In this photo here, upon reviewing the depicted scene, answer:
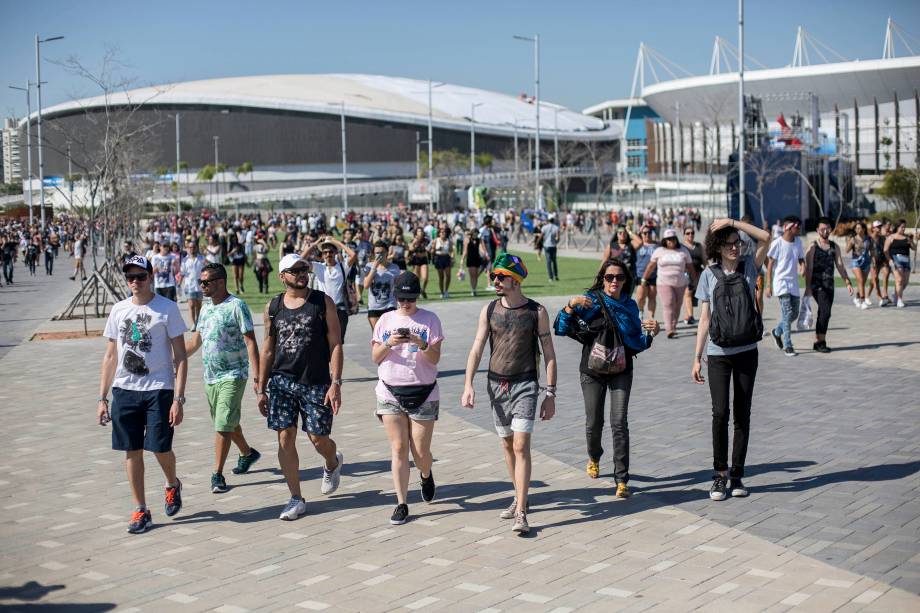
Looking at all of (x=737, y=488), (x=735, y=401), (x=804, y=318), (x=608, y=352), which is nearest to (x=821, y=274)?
(x=804, y=318)

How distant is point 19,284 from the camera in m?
33.7

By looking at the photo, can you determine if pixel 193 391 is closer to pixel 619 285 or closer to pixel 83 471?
pixel 83 471

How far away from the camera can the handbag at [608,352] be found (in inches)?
285

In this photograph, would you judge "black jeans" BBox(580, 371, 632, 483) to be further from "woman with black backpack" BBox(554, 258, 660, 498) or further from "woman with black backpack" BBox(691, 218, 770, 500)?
"woman with black backpack" BBox(691, 218, 770, 500)

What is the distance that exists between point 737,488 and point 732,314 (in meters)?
1.09

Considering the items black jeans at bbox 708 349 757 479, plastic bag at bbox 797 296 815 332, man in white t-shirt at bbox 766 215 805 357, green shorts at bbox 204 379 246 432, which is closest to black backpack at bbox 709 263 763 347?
black jeans at bbox 708 349 757 479

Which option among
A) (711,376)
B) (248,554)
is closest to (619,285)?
(711,376)

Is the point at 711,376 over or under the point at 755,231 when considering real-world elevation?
under

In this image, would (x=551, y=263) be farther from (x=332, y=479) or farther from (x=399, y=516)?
(x=399, y=516)

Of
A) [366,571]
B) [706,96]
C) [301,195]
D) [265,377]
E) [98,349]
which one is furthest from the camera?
[301,195]

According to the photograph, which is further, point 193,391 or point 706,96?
point 706,96

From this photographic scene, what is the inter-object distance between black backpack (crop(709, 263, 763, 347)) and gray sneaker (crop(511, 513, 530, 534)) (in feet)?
5.75

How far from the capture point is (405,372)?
6.80 meters

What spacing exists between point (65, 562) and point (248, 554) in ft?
3.14
